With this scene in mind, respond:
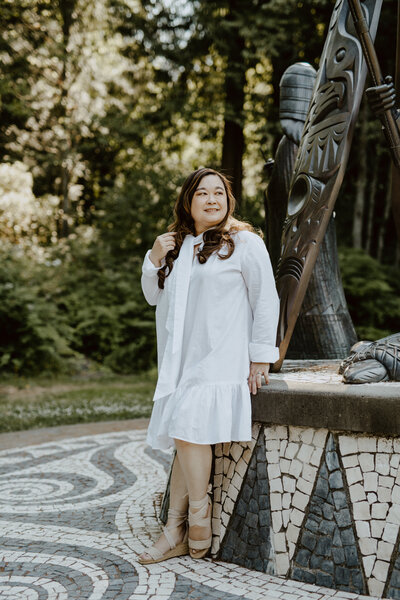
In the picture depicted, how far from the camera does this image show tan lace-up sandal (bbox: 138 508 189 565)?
116 inches

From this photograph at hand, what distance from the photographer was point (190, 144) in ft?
53.0

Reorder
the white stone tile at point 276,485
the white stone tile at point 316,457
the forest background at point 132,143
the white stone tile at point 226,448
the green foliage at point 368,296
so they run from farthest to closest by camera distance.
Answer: the forest background at point 132,143
the green foliage at point 368,296
the white stone tile at point 226,448
the white stone tile at point 276,485
the white stone tile at point 316,457

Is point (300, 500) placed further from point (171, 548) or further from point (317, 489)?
point (171, 548)

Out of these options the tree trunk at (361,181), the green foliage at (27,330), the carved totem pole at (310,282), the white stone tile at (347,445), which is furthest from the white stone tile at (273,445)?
the tree trunk at (361,181)

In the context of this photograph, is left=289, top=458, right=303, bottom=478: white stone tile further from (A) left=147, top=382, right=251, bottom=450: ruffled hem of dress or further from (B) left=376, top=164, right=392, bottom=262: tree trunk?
(B) left=376, top=164, right=392, bottom=262: tree trunk

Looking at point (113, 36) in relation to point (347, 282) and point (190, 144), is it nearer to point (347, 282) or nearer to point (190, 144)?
point (190, 144)

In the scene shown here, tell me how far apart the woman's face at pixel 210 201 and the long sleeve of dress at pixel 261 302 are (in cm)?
25

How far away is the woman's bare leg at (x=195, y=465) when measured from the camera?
9.33ft

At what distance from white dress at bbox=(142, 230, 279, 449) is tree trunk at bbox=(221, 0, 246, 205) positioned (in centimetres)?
962

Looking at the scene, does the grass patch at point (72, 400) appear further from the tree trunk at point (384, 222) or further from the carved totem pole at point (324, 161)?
the tree trunk at point (384, 222)

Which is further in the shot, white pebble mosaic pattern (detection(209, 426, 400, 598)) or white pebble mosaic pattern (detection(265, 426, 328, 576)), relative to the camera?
white pebble mosaic pattern (detection(265, 426, 328, 576))

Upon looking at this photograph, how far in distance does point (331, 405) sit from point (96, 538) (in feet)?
5.20

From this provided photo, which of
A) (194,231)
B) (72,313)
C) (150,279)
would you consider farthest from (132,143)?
(150,279)

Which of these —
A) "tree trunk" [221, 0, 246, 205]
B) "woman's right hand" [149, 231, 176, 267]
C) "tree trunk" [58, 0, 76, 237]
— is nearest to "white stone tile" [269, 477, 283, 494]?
"woman's right hand" [149, 231, 176, 267]
